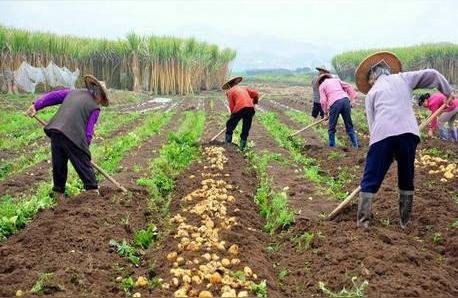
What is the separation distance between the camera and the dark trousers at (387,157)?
5656 mm

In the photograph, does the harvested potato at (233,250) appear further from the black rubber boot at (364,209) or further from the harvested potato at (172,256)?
the black rubber boot at (364,209)

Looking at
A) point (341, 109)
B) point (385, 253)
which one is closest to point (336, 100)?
point (341, 109)

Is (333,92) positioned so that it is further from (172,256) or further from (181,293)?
(181,293)

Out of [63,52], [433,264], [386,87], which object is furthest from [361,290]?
[63,52]

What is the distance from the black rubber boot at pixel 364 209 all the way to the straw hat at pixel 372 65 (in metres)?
1.35

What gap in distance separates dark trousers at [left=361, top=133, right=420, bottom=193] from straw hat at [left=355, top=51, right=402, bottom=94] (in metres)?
0.93

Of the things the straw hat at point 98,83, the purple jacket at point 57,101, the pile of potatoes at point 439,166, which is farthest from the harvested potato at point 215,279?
the pile of potatoes at point 439,166

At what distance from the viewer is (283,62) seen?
14625cm

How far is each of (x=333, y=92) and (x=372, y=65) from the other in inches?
178

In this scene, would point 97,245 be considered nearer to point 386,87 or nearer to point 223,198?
point 223,198

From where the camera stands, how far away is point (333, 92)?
35.0ft

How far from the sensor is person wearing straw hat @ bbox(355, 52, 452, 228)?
5641 millimetres

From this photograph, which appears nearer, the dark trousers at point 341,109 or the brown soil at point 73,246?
the brown soil at point 73,246

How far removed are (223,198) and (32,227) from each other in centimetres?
242
